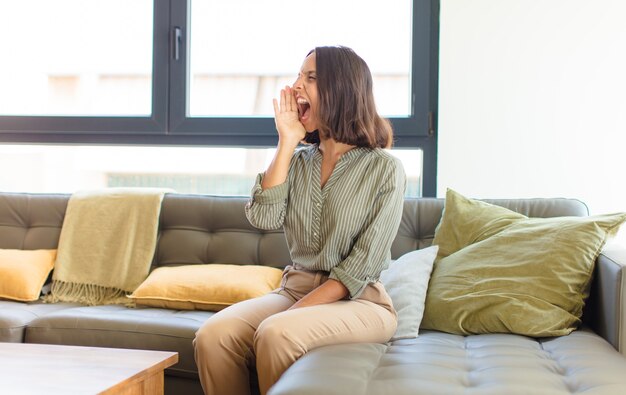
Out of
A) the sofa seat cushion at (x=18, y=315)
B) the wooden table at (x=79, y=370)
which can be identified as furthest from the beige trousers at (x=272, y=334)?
the sofa seat cushion at (x=18, y=315)

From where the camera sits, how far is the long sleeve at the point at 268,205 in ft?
7.41

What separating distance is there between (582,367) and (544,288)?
1.60 feet

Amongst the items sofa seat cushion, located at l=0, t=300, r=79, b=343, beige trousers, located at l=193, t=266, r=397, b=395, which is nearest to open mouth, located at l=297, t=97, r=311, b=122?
beige trousers, located at l=193, t=266, r=397, b=395

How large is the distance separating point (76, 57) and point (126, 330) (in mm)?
1836

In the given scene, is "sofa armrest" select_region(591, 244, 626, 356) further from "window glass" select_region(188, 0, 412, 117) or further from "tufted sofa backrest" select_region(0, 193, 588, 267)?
"window glass" select_region(188, 0, 412, 117)

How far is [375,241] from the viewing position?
213 centimetres

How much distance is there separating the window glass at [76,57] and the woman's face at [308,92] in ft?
5.11

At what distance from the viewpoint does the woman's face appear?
2.31 meters

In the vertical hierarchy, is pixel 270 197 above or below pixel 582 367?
above

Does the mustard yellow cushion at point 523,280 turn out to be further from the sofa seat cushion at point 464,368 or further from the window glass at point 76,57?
the window glass at point 76,57

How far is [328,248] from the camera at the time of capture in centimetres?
218

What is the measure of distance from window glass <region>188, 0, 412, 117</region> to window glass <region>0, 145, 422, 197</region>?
224 mm

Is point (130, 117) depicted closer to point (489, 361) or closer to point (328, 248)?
point (328, 248)

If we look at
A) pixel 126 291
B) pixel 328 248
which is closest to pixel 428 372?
pixel 328 248
